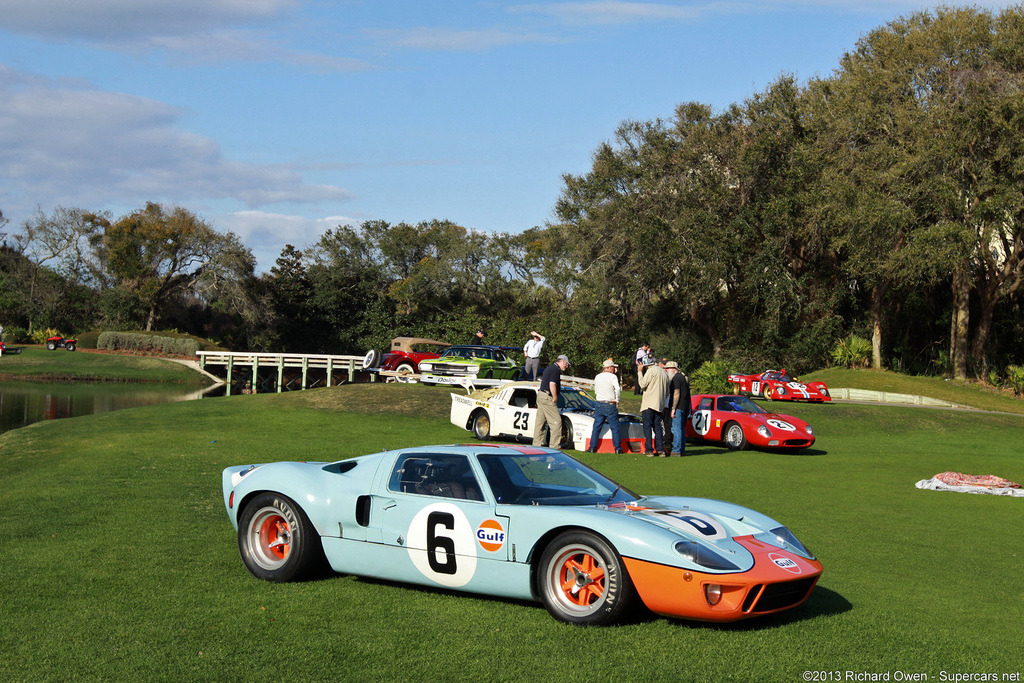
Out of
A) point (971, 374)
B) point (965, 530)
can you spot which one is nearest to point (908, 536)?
point (965, 530)

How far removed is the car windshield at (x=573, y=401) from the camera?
1800 centimetres

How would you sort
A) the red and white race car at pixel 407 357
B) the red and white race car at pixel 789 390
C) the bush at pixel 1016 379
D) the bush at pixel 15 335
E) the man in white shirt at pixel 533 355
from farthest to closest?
the bush at pixel 15 335
the bush at pixel 1016 379
the red and white race car at pixel 407 357
the red and white race car at pixel 789 390
the man in white shirt at pixel 533 355

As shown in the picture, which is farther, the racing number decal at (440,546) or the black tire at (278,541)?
the black tire at (278,541)

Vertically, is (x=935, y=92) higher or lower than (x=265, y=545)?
higher

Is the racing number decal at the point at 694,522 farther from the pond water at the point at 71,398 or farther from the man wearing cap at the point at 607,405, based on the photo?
the pond water at the point at 71,398

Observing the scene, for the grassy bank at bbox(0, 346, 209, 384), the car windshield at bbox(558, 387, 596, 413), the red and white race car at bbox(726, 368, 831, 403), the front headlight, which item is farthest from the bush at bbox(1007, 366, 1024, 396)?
the grassy bank at bbox(0, 346, 209, 384)

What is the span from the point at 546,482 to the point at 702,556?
1.51m

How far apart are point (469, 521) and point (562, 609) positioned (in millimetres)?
918

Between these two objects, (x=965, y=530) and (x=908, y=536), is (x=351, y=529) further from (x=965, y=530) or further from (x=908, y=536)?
(x=965, y=530)

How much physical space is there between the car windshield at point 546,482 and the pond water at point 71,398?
23.3 m

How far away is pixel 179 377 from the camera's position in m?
57.1

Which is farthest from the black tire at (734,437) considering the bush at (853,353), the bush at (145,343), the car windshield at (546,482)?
the bush at (145,343)

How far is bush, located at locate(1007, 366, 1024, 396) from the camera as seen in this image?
37.6m

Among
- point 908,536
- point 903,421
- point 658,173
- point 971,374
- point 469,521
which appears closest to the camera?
point 469,521
